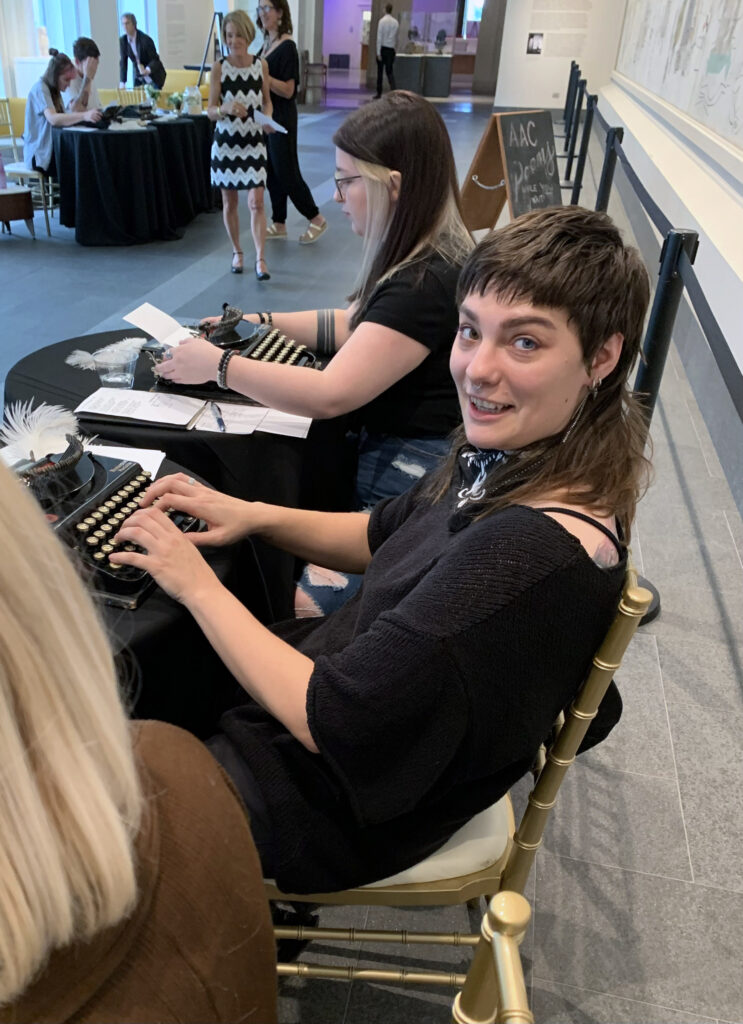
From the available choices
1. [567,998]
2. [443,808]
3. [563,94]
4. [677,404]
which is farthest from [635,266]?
[563,94]

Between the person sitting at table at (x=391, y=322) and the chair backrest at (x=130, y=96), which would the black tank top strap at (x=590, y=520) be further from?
the chair backrest at (x=130, y=96)

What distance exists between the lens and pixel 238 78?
4.48m

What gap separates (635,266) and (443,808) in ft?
2.48

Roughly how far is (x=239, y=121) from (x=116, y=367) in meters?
3.54

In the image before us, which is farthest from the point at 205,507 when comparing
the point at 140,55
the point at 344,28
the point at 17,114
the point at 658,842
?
the point at 344,28

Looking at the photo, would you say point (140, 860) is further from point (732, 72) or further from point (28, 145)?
point (28, 145)

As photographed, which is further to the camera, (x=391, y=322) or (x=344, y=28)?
(x=344, y=28)

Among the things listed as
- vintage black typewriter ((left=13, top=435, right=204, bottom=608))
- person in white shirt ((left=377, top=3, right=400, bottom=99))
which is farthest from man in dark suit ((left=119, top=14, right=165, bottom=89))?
vintage black typewriter ((left=13, top=435, right=204, bottom=608))

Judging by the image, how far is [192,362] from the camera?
166 centimetres

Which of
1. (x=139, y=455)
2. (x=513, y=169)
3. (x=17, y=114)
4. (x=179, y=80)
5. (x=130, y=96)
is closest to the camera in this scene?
(x=139, y=455)

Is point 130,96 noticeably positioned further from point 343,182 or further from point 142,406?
point 142,406

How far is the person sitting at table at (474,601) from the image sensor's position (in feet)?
2.69

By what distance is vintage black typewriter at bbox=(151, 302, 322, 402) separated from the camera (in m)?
1.71

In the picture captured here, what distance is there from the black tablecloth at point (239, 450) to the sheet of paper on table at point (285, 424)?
0.02 m
